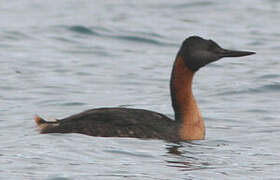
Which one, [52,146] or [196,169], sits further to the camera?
[52,146]

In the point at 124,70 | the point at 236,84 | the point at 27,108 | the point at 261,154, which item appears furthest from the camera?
the point at 124,70

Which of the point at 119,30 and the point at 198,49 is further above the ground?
the point at 198,49

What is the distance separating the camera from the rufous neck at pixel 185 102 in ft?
36.7

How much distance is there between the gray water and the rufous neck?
207mm

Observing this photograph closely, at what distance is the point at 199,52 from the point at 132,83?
438 cm

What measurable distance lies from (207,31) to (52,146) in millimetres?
10137

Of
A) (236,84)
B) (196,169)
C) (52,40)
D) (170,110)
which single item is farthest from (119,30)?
(196,169)

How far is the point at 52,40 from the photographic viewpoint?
19.4 metres

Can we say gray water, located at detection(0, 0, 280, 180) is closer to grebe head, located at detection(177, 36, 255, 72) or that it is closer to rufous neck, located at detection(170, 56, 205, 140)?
rufous neck, located at detection(170, 56, 205, 140)

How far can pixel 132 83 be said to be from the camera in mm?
15602

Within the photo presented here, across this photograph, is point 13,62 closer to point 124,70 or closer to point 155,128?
point 124,70

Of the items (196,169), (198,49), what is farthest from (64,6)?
(196,169)

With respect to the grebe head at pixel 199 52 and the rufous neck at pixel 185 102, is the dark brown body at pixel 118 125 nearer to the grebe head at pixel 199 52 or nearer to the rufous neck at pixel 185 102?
the rufous neck at pixel 185 102

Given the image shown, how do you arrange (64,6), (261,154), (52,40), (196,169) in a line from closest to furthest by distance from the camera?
(196,169), (261,154), (52,40), (64,6)
